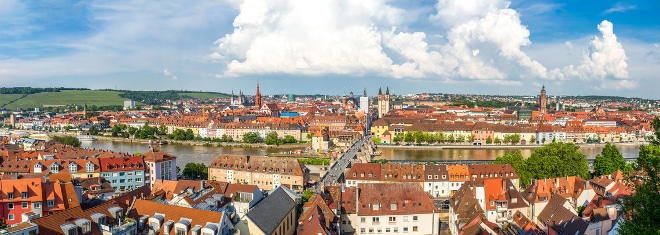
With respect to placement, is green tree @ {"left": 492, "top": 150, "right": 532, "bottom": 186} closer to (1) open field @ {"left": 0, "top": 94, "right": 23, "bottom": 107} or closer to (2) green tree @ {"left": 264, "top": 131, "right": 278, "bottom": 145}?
(2) green tree @ {"left": 264, "top": 131, "right": 278, "bottom": 145}

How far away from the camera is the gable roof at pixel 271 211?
1278cm

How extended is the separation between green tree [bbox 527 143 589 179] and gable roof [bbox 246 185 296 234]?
15925 mm

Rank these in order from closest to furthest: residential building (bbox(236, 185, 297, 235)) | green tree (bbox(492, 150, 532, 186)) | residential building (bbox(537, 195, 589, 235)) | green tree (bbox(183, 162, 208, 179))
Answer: residential building (bbox(236, 185, 297, 235))
residential building (bbox(537, 195, 589, 235))
green tree (bbox(492, 150, 532, 186))
green tree (bbox(183, 162, 208, 179))

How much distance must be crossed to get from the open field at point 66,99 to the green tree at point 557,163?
138816 mm

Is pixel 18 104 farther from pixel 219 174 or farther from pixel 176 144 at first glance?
pixel 219 174

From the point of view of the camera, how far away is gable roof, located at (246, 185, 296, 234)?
12.8 m

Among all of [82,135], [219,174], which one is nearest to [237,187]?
[219,174]

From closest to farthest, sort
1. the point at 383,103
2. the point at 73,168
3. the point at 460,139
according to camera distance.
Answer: the point at 73,168 < the point at 460,139 < the point at 383,103

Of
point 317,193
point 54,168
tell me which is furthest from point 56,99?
point 317,193

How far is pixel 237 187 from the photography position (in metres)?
17.2

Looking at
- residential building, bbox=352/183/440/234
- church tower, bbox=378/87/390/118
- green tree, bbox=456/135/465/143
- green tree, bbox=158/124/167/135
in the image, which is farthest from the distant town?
church tower, bbox=378/87/390/118

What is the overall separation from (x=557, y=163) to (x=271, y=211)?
1823cm

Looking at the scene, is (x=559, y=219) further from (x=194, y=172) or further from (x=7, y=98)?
(x=7, y=98)

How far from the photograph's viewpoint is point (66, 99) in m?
147
